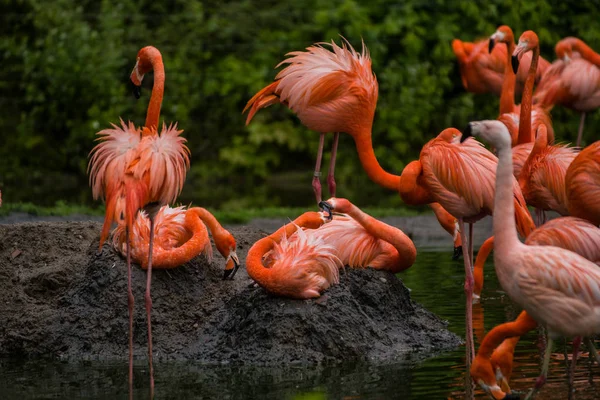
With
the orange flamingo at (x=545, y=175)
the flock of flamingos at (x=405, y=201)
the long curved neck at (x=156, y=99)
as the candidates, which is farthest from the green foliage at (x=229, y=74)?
the long curved neck at (x=156, y=99)

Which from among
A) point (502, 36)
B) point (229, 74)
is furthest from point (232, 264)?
point (229, 74)

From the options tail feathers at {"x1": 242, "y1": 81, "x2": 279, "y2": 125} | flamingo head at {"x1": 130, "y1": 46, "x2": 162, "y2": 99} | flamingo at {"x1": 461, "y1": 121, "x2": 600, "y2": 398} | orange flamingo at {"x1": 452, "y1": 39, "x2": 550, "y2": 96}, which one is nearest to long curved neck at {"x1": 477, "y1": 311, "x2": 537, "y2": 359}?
flamingo at {"x1": 461, "y1": 121, "x2": 600, "y2": 398}

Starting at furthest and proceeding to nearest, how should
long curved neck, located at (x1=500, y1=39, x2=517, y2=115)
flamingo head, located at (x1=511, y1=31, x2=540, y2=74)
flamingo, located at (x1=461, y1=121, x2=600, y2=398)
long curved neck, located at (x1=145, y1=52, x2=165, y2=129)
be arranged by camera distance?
long curved neck, located at (x1=500, y1=39, x2=517, y2=115), flamingo head, located at (x1=511, y1=31, x2=540, y2=74), long curved neck, located at (x1=145, y1=52, x2=165, y2=129), flamingo, located at (x1=461, y1=121, x2=600, y2=398)

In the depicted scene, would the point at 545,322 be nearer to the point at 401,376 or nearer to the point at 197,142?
the point at 401,376

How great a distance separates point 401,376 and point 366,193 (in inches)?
323

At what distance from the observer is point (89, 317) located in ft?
20.9

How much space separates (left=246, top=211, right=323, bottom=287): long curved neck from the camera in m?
5.98

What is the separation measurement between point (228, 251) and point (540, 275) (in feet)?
8.60

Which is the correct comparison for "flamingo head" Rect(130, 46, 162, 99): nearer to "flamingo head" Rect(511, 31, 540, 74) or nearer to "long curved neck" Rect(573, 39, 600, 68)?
"flamingo head" Rect(511, 31, 540, 74)

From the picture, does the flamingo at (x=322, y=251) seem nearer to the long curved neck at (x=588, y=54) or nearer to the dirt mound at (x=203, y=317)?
the dirt mound at (x=203, y=317)

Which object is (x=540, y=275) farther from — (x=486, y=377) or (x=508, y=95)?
(x=508, y=95)

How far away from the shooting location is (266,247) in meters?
6.30

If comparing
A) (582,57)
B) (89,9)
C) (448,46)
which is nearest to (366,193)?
(448,46)

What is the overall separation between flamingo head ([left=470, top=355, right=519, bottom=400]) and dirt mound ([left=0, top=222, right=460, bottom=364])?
1141 mm
